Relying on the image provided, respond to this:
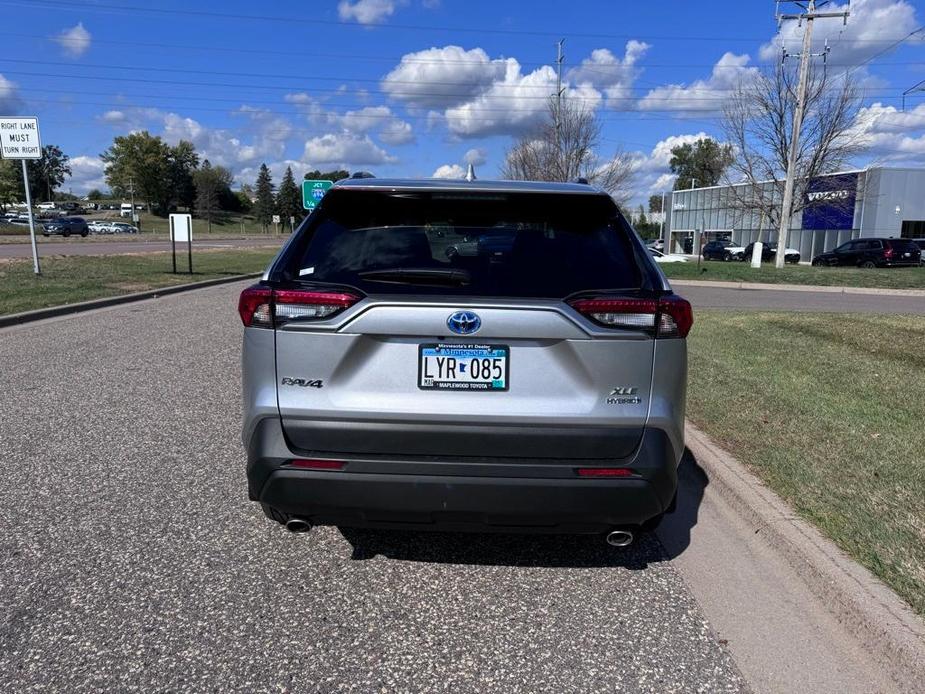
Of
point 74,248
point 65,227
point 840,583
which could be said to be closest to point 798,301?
point 840,583

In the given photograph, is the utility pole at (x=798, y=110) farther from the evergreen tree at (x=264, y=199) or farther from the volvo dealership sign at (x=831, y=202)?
the evergreen tree at (x=264, y=199)

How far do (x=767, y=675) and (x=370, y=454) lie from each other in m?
1.71

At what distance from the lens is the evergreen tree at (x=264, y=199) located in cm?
12039

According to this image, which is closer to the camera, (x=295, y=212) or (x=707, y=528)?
(x=707, y=528)

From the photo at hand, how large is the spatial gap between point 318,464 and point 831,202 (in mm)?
43993

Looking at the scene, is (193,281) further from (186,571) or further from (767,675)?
(767,675)

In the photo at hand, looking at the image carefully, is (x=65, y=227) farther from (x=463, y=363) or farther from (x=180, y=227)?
(x=463, y=363)

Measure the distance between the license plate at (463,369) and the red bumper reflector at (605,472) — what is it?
47cm

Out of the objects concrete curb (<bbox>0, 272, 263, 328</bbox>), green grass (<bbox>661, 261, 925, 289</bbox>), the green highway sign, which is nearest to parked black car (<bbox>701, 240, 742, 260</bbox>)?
green grass (<bbox>661, 261, 925, 289</bbox>)

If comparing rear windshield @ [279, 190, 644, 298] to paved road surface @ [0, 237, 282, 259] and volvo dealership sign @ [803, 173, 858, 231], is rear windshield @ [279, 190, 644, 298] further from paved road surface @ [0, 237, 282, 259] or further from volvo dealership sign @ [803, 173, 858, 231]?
volvo dealership sign @ [803, 173, 858, 231]

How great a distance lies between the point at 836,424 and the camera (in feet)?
17.5

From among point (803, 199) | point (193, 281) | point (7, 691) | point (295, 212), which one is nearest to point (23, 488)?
point (7, 691)

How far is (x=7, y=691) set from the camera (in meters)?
2.43

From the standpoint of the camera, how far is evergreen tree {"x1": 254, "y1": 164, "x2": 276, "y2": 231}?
4740 inches
